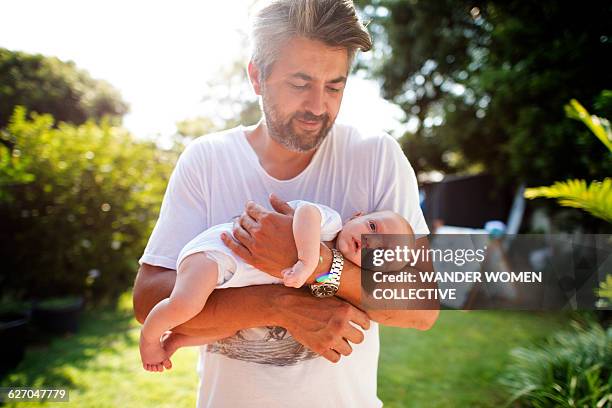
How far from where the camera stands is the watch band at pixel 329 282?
144cm

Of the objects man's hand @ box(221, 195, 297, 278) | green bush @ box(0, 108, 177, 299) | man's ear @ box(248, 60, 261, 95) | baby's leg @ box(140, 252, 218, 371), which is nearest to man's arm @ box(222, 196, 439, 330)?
man's hand @ box(221, 195, 297, 278)

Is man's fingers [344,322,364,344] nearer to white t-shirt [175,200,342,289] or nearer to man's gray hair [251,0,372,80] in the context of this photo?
white t-shirt [175,200,342,289]

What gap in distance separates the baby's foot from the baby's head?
709mm

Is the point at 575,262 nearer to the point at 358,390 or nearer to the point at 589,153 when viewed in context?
the point at 358,390

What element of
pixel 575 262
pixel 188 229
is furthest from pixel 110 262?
pixel 575 262

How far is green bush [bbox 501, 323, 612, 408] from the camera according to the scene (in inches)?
141

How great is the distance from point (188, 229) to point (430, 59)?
11893 millimetres

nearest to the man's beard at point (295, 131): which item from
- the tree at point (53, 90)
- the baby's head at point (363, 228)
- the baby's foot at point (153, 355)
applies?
the baby's head at point (363, 228)

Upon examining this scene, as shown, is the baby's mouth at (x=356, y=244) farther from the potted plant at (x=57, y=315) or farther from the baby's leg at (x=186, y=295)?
the potted plant at (x=57, y=315)

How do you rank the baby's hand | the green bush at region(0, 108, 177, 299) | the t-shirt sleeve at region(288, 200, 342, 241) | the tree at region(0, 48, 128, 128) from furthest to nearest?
the green bush at region(0, 108, 177, 299) < the tree at region(0, 48, 128, 128) < the t-shirt sleeve at region(288, 200, 342, 241) < the baby's hand

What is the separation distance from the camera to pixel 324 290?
57.3 inches

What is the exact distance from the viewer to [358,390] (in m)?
1.56

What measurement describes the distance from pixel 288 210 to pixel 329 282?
0.27 metres

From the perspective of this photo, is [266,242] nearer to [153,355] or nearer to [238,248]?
[238,248]
